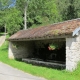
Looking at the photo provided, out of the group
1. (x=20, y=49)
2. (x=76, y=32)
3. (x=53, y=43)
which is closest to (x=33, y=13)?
(x=20, y=49)

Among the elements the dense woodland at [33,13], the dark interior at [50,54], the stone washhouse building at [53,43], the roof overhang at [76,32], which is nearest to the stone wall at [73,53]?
the stone washhouse building at [53,43]

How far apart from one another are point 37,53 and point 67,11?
22.7m

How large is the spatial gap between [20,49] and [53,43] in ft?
23.2

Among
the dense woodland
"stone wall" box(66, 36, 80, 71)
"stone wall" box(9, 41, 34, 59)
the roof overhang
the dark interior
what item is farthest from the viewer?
the dense woodland

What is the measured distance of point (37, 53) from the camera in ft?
63.9

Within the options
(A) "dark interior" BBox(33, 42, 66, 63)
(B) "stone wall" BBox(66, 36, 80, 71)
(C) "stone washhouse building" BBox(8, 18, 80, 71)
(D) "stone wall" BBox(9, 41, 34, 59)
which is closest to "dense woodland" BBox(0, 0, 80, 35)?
(D) "stone wall" BBox(9, 41, 34, 59)

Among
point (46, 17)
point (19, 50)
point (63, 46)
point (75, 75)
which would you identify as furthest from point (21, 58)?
point (46, 17)

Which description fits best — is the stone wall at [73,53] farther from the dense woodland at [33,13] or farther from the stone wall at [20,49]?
the dense woodland at [33,13]

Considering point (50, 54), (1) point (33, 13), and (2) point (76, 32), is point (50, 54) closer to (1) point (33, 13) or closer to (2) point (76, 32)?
(2) point (76, 32)

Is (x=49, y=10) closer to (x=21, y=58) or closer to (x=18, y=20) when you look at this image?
(x=18, y=20)

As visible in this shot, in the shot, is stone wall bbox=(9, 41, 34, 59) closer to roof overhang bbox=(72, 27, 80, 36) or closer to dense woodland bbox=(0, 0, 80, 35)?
roof overhang bbox=(72, 27, 80, 36)

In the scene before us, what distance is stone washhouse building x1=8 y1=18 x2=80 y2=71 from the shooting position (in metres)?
10.6

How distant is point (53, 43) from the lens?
13344 mm

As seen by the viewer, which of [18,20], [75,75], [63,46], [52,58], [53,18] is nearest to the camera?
[75,75]
